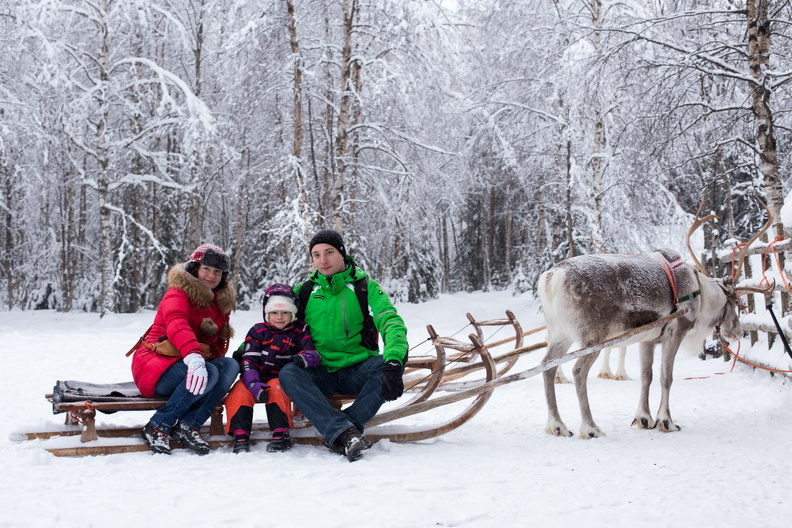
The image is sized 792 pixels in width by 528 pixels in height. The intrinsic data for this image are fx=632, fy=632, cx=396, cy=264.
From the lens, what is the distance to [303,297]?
4312 mm

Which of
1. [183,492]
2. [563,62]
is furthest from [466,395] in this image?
[563,62]

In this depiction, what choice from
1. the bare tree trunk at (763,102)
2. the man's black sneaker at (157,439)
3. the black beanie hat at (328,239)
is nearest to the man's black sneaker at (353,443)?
the man's black sneaker at (157,439)

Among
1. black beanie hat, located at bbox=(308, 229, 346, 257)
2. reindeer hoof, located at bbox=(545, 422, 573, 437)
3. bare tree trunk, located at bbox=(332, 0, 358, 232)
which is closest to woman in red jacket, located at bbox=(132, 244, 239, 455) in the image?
black beanie hat, located at bbox=(308, 229, 346, 257)

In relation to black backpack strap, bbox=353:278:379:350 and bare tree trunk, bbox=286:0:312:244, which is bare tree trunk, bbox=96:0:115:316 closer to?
bare tree trunk, bbox=286:0:312:244

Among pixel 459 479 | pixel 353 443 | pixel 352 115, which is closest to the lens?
pixel 459 479

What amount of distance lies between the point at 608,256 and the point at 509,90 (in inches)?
400

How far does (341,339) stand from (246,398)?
2.32 ft

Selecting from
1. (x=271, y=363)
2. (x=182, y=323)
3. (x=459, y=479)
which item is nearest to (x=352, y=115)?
(x=271, y=363)

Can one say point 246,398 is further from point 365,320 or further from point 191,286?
point 365,320

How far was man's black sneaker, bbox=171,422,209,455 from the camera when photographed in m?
3.75

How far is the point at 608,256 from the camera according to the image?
4.88m

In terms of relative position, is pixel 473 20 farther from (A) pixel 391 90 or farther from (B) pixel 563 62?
(B) pixel 563 62

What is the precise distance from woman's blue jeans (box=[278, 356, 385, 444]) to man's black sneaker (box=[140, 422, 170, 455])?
75cm

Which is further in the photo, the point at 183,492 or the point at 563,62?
the point at 563,62
